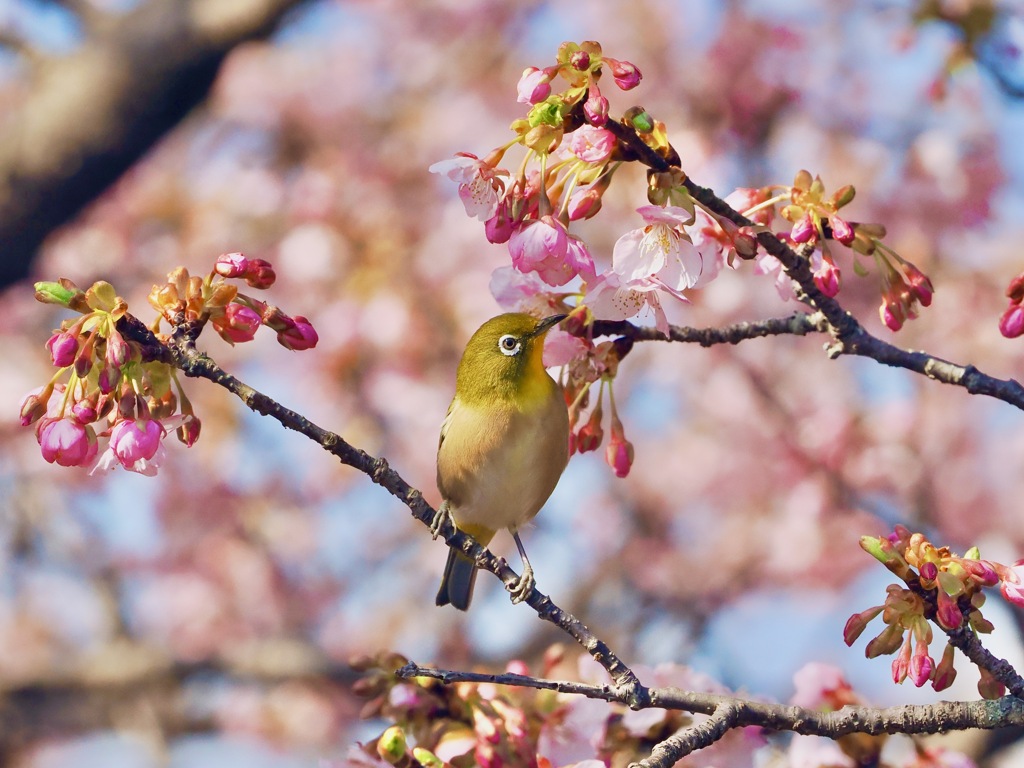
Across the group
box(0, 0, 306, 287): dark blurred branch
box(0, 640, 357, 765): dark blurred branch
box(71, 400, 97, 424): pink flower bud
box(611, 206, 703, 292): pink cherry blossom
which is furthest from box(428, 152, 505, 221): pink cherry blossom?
box(0, 640, 357, 765): dark blurred branch

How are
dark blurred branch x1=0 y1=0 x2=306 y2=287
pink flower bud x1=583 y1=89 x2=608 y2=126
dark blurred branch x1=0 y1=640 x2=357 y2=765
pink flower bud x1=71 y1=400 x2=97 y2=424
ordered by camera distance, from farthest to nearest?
dark blurred branch x1=0 y1=640 x2=357 y2=765, dark blurred branch x1=0 y1=0 x2=306 y2=287, pink flower bud x1=71 y1=400 x2=97 y2=424, pink flower bud x1=583 y1=89 x2=608 y2=126

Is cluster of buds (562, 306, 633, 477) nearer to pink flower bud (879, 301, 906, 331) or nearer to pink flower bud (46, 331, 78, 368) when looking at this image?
pink flower bud (879, 301, 906, 331)

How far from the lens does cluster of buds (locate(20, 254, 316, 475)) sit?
175cm

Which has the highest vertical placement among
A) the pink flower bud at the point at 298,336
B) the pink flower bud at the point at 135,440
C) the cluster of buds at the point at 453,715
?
the pink flower bud at the point at 298,336

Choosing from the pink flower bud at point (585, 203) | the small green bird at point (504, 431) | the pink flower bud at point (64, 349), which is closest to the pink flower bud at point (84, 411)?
the pink flower bud at point (64, 349)

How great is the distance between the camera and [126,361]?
177 cm

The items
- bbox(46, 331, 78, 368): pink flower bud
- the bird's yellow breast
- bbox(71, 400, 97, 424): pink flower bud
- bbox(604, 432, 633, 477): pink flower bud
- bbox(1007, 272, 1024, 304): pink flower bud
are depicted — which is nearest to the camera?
bbox(46, 331, 78, 368): pink flower bud

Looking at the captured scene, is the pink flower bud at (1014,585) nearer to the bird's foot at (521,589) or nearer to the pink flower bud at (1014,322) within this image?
the pink flower bud at (1014,322)

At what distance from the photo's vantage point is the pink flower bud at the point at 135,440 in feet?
5.95

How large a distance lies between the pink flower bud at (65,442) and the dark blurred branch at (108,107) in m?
4.08

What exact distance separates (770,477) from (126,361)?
641 cm

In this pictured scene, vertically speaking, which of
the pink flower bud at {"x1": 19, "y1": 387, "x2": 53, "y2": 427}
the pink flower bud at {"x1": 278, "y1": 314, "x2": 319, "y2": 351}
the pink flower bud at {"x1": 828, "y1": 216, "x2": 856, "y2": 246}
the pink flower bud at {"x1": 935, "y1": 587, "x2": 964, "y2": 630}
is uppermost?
the pink flower bud at {"x1": 828, "y1": 216, "x2": 856, "y2": 246}

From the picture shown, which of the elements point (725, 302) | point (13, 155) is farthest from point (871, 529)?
point (13, 155)

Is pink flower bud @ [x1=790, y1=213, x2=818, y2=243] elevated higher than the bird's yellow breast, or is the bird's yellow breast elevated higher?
the bird's yellow breast
